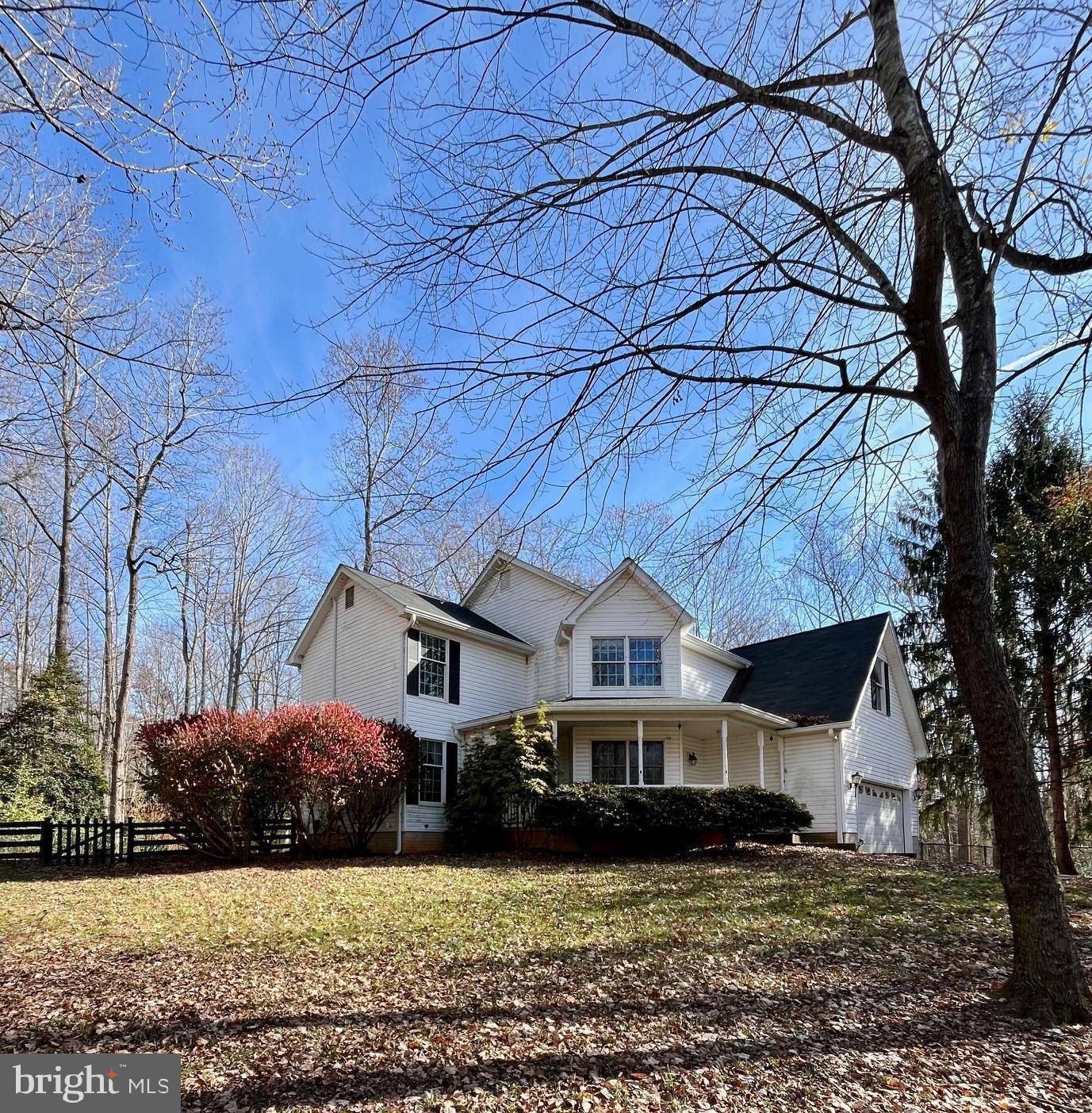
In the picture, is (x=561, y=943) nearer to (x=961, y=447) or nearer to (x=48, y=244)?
(x=961, y=447)

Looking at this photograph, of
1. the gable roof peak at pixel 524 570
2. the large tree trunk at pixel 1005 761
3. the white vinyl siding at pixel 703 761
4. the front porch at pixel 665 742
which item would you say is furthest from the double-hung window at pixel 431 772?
the large tree trunk at pixel 1005 761

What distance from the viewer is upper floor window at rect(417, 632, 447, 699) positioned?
17250 millimetres

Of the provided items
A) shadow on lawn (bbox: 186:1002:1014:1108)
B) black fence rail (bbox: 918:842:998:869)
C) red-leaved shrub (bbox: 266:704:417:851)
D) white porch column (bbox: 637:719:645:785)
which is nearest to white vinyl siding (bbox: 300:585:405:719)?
red-leaved shrub (bbox: 266:704:417:851)

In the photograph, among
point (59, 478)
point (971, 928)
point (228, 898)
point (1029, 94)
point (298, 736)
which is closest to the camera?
point (1029, 94)

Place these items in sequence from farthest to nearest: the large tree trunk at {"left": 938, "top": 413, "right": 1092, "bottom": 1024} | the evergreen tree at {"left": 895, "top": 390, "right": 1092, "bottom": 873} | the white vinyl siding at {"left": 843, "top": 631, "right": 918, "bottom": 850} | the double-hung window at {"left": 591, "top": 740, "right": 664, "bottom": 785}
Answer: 1. the double-hung window at {"left": 591, "top": 740, "right": 664, "bottom": 785}
2. the white vinyl siding at {"left": 843, "top": 631, "right": 918, "bottom": 850}
3. the evergreen tree at {"left": 895, "top": 390, "right": 1092, "bottom": 873}
4. the large tree trunk at {"left": 938, "top": 413, "right": 1092, "bottom": 1024}

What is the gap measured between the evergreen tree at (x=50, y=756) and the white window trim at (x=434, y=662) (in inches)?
290

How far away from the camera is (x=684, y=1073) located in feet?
13.3

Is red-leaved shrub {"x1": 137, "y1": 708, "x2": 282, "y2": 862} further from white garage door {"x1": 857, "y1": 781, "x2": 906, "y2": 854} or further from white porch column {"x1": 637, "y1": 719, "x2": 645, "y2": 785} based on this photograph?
white garage door {"x1": 857, "y1": 781, "x2": 906, "y2": 854}

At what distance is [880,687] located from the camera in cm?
1958

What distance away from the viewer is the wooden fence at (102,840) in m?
14.2

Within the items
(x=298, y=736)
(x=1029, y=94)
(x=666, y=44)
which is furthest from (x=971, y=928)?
(x=298, y=736)

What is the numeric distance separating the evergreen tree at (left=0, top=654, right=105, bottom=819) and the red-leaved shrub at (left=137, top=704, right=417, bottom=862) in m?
3.80

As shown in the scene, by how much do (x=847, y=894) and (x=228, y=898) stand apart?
734cm

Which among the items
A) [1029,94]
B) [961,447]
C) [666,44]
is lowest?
[961,447]
